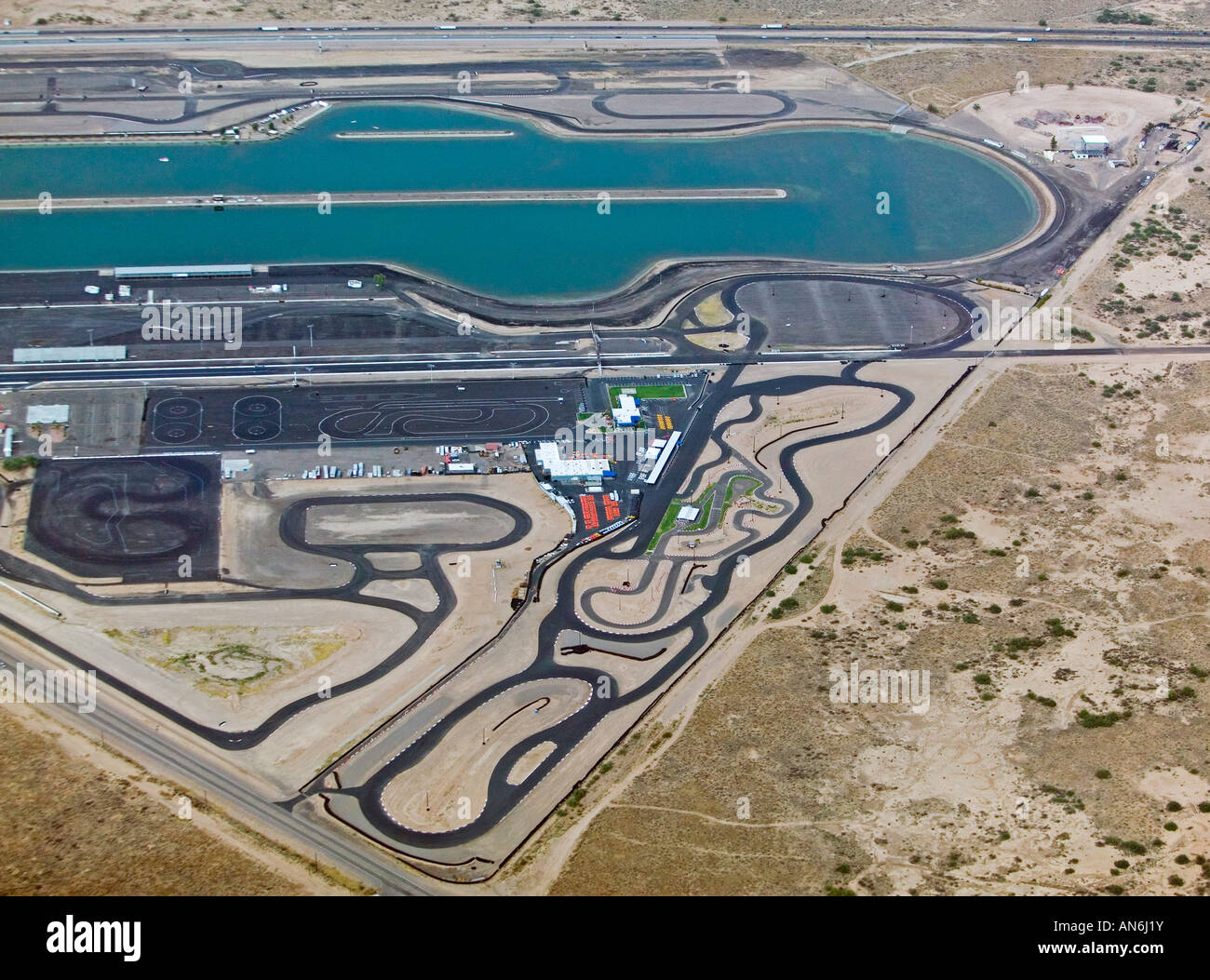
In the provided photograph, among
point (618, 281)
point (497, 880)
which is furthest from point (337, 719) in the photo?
point (618, 281)

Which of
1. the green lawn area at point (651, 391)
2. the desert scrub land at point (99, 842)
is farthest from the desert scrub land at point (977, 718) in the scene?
the green lawn area at point (651, 391)

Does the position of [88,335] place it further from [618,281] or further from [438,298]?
[618,281]

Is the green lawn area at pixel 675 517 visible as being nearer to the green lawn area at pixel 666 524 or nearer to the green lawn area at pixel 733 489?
the green lawn area at pixel 666 524

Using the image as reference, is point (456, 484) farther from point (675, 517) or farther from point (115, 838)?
point (115, 838)

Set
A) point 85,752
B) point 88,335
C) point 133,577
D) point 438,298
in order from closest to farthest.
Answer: point 85,752 < point 133,577 < point 88,335 < point 438,298

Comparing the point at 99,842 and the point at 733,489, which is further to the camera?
the point at 733,489

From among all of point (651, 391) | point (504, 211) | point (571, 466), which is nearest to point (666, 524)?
point (571, 466)
